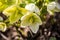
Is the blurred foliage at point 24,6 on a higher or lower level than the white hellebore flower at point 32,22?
higher

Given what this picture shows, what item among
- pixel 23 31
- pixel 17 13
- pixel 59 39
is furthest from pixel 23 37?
pixel 17 13

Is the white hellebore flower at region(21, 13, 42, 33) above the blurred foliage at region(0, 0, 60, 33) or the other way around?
the other way around

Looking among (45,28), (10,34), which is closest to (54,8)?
(45,28)

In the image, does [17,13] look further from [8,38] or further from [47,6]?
[8,38]

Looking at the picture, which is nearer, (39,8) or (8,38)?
(39,8)

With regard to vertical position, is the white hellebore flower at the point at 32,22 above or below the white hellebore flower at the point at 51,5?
below

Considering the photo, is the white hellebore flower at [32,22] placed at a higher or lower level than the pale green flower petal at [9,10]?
lower

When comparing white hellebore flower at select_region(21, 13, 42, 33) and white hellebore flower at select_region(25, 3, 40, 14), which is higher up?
white hellebore flower at select_region(25, 3, 40, 14)

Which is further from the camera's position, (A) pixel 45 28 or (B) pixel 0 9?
(A) pixel 45 28

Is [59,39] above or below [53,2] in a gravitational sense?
below

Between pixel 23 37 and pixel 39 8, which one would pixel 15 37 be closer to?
pixel 23 37
